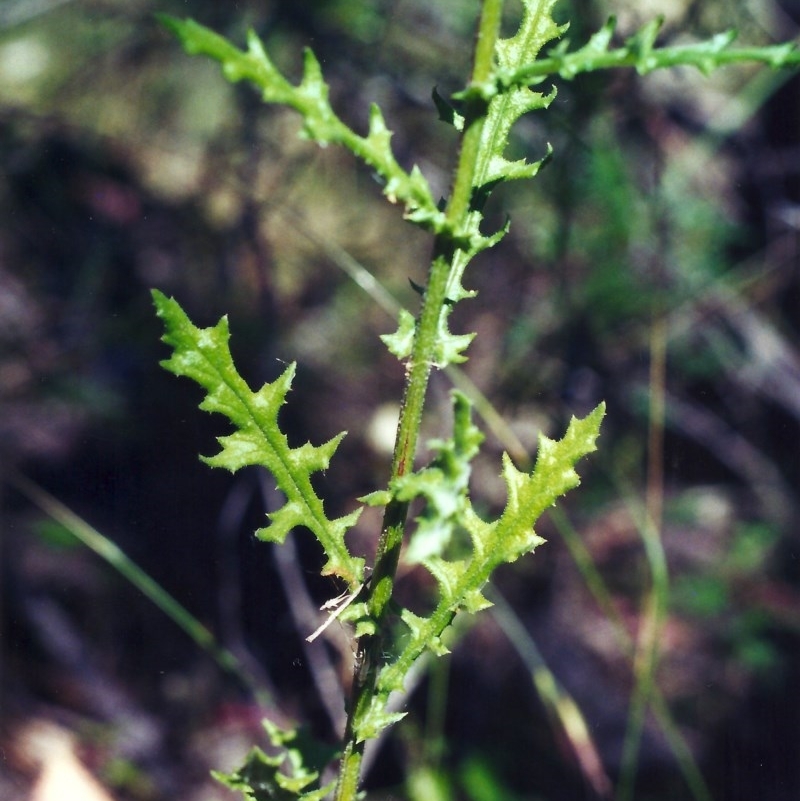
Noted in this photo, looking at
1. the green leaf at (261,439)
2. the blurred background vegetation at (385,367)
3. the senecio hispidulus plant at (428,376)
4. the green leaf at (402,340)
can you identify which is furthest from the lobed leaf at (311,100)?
the blurred background vegetation at (385,367)

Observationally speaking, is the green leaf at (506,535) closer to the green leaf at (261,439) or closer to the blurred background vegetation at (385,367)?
the green leaf at (261,439)

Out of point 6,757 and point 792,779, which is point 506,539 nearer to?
point 6,757

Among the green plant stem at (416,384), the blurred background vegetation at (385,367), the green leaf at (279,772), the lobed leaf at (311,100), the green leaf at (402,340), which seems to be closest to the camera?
the lobed leaf at (311,100)

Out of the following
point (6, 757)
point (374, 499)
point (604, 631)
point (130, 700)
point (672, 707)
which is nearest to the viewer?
point (374, 499)

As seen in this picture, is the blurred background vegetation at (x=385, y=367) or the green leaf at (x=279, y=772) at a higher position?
the blurred background vegetation at (x=385, y=367)

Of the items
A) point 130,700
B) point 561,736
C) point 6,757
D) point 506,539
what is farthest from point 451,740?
point 506,539
